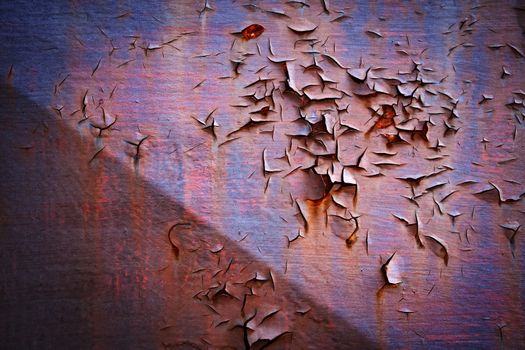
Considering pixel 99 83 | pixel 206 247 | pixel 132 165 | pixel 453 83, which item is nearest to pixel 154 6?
pixel 99 83

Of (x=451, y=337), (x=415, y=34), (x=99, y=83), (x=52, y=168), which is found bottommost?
(x=451, y=337)

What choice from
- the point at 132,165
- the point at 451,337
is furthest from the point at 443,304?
the point at 132,165

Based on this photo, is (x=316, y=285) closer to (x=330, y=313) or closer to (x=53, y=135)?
(x=330, y=313)

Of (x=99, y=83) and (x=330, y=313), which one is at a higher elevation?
(x=99, y=83)

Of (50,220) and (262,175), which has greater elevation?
(262,175)

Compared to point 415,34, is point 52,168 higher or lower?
lower

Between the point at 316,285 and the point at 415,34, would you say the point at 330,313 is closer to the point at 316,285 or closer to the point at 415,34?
the point at 316,285
